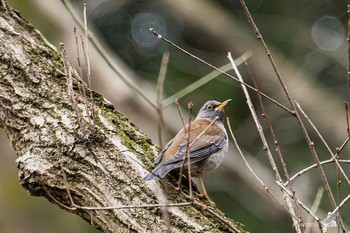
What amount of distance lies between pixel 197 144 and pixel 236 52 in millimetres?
6111

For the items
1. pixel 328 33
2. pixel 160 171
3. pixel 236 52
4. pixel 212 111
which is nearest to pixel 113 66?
pixel 160 171

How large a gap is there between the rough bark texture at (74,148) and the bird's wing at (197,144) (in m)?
0.17

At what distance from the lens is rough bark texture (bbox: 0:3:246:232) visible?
4.26 meters

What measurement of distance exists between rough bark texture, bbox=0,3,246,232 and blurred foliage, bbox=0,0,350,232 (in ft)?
16.5

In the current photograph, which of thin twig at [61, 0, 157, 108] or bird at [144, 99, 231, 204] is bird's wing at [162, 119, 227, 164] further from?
thin twig at [61, 0, 157, 108]

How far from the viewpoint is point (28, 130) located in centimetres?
455

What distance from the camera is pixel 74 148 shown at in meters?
4.44

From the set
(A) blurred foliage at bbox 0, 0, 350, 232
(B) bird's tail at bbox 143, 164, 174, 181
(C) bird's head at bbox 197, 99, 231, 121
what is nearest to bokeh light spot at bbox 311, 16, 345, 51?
(A) blurred foliage at bbox 0, 0, 350, 232

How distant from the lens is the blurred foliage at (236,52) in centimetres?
1032

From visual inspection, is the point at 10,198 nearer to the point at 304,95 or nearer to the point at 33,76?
the point at 304,95

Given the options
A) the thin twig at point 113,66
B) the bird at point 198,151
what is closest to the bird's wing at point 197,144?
the bird at point 198,151

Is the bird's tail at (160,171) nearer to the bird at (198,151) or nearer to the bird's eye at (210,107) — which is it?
the bird at (198,151)

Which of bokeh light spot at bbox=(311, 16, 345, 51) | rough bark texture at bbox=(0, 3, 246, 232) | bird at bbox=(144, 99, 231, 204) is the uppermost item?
rough bark texture at bbox=(0, 3, 246, 232)

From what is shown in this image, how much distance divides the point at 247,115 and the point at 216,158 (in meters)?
6.35
